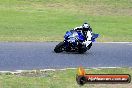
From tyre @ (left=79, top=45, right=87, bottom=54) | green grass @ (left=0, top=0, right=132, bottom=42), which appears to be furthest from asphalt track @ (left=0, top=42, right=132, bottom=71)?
green grass @ (left=0, top=0, right=132, bottom=42)

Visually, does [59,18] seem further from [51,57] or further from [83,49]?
[51,57]

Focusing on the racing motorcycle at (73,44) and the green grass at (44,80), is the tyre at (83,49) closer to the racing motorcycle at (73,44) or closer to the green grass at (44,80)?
the racing motorcycle at (73,44)

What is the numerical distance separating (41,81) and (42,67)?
2.54 m

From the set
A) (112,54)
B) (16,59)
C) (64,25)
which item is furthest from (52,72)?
(64,25)

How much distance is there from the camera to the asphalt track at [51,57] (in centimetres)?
1530

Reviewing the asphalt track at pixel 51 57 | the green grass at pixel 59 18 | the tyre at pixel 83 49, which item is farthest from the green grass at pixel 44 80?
the green grass at pixel 59 18

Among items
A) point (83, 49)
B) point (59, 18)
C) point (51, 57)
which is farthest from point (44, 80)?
point (59, 18)

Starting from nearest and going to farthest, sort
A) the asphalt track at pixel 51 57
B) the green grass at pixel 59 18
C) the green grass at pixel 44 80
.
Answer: the green grass at pixel 44 80 < the asphalt track at pixel 51 57 < the green grass at pixel 59 18

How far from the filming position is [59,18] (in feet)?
110

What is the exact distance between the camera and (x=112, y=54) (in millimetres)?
18266

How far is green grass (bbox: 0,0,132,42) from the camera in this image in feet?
81.8

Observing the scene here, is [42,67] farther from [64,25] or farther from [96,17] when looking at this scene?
[96,17]

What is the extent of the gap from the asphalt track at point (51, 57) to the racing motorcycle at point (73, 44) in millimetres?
238

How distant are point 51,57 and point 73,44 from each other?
146 centimetres
